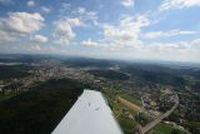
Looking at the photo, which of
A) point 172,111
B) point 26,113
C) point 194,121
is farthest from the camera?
point 172,111

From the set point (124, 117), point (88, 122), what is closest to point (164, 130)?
point (124, 117)

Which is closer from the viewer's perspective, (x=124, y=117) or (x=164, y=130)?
(x=124, y=117)

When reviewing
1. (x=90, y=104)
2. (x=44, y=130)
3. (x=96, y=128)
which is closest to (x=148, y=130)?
(x=44, y=130)

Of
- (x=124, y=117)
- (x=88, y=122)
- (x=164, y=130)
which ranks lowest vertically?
(x=164, y=130)

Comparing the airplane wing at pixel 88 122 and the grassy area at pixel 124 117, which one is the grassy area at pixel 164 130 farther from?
the airplane wing at pixel 88 122

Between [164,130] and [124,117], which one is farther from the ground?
[124,117]

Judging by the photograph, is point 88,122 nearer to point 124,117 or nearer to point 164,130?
point 124,117

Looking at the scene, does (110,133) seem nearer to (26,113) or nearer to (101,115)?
(101,115)

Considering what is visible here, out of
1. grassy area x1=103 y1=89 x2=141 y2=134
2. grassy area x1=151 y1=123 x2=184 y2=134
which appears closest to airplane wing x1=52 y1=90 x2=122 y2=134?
grassy area x1=103 y1=89 x2=141 y2=134
